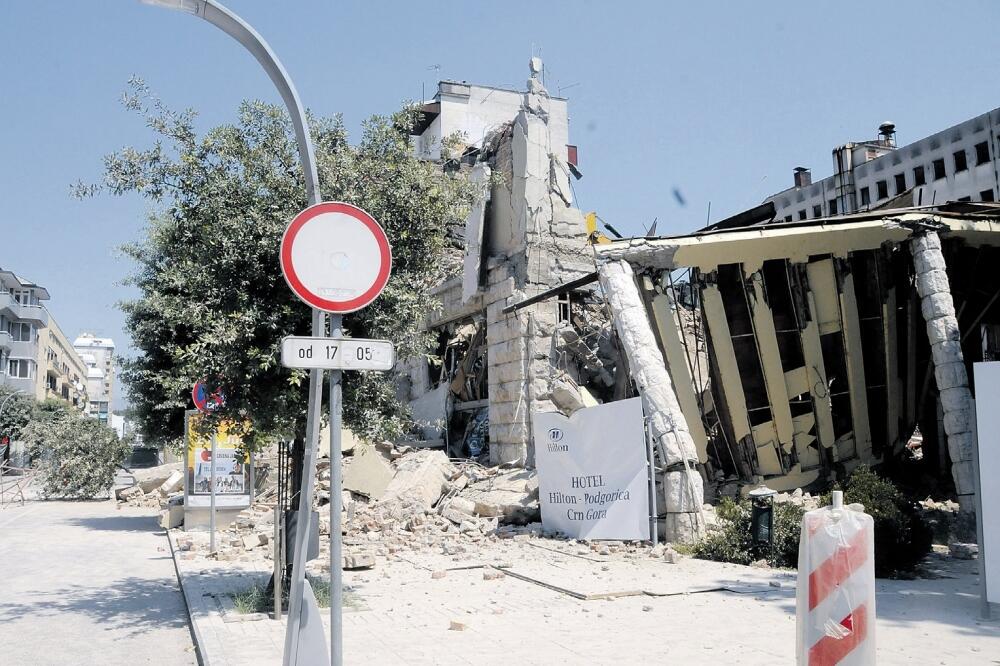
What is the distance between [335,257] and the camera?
506cm

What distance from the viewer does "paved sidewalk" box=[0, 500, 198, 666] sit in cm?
721

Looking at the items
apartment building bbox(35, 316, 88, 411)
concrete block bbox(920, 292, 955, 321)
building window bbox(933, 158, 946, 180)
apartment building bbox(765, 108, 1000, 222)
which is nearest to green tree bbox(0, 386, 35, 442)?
apartment building bbox(35, 316, 88, 411)

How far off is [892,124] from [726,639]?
48.9 meters

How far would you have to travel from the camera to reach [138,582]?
11023 millimetres

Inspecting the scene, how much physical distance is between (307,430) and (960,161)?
4491 centimetres

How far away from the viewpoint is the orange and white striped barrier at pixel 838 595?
3.85 m

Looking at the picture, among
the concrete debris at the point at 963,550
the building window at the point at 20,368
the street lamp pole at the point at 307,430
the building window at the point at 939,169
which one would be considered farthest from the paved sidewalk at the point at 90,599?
the building window at the point at 20,368

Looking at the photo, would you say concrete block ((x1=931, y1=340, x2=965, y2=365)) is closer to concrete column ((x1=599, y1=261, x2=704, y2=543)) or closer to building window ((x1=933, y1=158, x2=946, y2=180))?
concrete column ((x1=599, y1=261, x2=704, y2=543))

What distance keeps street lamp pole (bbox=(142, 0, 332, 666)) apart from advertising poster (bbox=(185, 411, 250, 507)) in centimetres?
1045

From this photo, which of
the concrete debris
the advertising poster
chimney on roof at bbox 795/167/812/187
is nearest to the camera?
the concrete debris

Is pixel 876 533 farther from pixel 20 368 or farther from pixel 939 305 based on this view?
pixel 20 368

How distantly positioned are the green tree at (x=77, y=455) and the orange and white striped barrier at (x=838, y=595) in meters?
26.4

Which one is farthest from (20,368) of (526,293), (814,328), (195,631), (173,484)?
(195,631)

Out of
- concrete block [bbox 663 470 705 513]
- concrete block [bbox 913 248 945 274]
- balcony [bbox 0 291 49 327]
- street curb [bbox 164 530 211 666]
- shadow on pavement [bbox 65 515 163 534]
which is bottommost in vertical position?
shadow on pavement [bbox 65 515 163 534]
